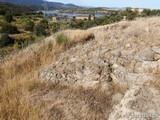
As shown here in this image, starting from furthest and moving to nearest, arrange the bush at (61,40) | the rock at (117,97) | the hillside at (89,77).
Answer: the bush at (61,40), the rock at (117,97), the hillside at (89,77)

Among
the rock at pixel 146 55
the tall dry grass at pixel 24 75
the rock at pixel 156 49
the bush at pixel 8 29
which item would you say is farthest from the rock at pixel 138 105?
the bush at pixel 8 29

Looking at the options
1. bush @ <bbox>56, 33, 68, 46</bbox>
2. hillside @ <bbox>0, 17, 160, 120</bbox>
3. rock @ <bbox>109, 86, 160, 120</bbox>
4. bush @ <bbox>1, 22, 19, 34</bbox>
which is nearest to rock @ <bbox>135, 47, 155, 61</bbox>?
hillside @ <bbox>0, 17, 160, 120</bbox>

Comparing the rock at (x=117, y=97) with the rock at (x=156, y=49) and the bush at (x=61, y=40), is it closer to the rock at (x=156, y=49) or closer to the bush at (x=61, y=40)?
the rock at (x=156, y=49)

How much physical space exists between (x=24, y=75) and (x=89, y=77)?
4.88ft

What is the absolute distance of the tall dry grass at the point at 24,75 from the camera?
4.36m

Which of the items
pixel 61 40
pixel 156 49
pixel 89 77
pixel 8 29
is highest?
pixel 156 49

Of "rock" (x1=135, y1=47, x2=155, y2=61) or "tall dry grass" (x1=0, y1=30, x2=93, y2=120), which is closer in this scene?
"tall dry grass" (x1=0, y1=30, x2=93, y2=120)

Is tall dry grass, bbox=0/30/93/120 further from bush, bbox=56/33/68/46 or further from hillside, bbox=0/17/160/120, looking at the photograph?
bush, bbox=56/33/68/46

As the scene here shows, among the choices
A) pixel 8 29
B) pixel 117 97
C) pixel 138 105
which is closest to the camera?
pixel 138 105

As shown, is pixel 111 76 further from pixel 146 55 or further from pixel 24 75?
pixel 24 75

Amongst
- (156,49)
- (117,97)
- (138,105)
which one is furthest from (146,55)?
(138,105)

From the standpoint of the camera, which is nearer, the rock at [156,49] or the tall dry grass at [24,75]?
the tall dry grass at [24,75]

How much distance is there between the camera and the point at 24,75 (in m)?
6.20

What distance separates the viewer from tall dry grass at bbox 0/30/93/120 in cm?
436
